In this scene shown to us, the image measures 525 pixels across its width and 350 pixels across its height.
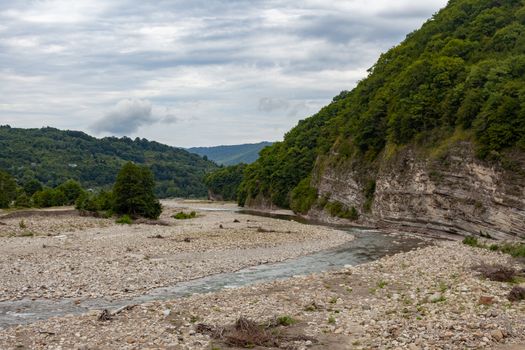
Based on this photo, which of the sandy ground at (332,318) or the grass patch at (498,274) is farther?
the grass patch at (498,274)

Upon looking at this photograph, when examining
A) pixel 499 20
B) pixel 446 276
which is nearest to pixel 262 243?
pixel 446 276

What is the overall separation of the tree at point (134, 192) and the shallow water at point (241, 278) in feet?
109

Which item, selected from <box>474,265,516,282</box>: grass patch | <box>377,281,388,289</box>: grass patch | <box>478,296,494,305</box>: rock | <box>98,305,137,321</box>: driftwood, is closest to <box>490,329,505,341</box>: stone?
<box>478,296,494,305</box>: rock

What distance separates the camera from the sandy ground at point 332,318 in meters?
15.7

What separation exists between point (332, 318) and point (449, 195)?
39.7 metres

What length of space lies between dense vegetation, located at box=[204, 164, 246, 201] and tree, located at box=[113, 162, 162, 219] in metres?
107

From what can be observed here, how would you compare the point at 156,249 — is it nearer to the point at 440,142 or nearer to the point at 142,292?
the point at 142,292

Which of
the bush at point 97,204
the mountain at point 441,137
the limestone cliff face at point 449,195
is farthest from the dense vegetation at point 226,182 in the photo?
the limestone cliff face at point 449,195

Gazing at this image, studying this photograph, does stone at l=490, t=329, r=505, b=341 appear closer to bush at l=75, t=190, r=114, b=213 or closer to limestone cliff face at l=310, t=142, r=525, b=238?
limestone cliff face at l=310, t=142, r=525, b=238

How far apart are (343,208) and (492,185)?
114ft

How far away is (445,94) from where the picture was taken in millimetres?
60375

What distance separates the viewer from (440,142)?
58219 mm

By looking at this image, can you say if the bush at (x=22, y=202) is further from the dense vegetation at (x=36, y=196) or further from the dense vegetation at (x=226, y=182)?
the dense vegetation at (x=226, y=182)

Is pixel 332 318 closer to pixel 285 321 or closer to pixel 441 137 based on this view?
pixel 285 321
